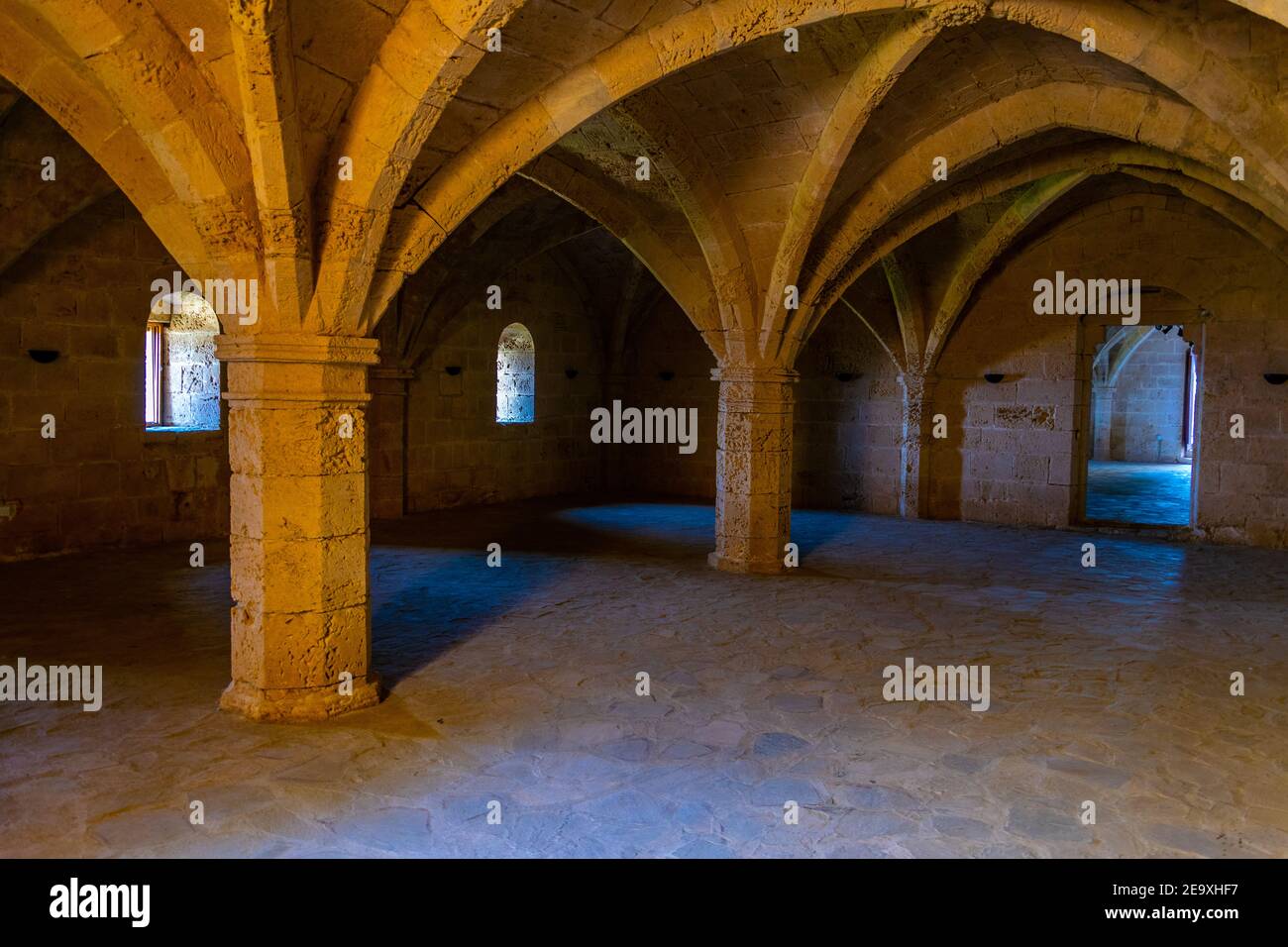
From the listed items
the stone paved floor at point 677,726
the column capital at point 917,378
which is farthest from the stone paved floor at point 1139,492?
the stone paved floor at point 677,726

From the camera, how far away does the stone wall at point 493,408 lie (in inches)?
430

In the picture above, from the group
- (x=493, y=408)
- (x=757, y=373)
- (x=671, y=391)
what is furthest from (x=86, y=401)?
(x=671, y=391)

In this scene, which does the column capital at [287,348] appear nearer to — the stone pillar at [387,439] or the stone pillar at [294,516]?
the stone pillar at [294,516]

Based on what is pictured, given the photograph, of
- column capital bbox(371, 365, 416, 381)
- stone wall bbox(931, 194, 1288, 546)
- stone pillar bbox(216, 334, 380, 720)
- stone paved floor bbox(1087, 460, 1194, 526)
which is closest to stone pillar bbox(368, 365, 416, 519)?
column capital bbox(371, 365, 416, 381)

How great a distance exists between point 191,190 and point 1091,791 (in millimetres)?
4072

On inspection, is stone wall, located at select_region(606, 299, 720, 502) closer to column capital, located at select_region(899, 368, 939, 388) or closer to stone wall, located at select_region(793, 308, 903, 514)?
stone wall, located at select_region(793, 308, 903, 514)

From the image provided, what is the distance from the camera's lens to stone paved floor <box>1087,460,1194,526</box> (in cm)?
1102

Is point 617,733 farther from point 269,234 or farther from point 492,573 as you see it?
point 492,573

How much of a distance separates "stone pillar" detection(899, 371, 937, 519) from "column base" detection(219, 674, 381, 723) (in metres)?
8.06

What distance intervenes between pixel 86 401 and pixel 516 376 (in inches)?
208

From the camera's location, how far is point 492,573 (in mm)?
7414

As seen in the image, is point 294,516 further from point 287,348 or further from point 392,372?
point 392,372

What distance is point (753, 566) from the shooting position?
758 centimetres

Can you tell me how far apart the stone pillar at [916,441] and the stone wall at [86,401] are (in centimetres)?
740
